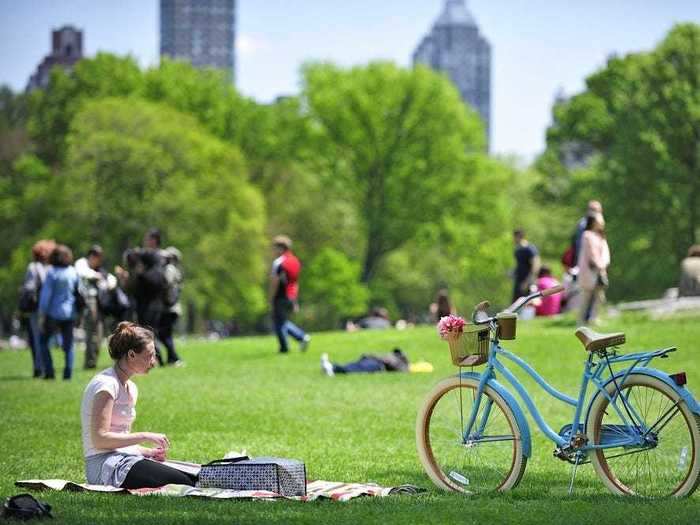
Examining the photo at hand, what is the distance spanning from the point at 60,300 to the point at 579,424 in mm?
12434

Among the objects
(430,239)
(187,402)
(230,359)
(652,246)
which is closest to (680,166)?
(652,246)

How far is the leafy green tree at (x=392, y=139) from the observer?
6456 centimetres

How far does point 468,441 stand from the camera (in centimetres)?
901

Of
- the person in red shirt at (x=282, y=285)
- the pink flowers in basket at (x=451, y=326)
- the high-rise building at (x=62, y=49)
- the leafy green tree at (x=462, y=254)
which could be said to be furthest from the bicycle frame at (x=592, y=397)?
the high-rise building at (x=62, y=49)

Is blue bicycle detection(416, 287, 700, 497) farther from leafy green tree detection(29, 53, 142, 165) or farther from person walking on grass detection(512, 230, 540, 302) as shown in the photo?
leafy green tree detection(29, 53, 142, 165)

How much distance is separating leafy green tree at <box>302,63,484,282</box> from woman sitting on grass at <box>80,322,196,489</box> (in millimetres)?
55707

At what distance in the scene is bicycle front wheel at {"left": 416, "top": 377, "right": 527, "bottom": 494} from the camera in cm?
870

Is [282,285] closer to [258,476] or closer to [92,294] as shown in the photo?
[92,294]

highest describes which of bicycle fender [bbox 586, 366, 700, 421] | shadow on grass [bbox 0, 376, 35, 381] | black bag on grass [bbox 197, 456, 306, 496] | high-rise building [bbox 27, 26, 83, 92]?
high-rise building [bbox 27, 26, 83, 92]

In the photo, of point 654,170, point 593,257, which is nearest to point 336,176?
point 654,170

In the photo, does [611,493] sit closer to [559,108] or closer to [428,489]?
[428,489]

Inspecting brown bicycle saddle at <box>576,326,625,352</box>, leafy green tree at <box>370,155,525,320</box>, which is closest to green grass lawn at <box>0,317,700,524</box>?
brown bicycle saddle at <box>576,326,625,352</box>

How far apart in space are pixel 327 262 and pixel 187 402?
4875cm

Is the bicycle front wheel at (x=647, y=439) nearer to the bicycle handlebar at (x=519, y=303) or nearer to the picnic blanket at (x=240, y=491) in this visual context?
the bicycle handlebar at (x=519, y=303)
